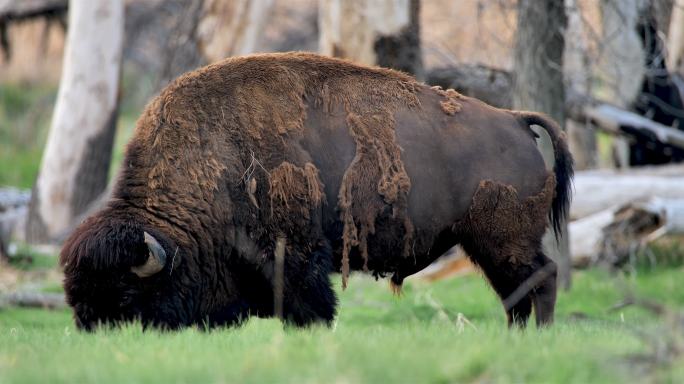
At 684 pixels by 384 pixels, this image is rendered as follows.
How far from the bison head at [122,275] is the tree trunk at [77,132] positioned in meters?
8.65

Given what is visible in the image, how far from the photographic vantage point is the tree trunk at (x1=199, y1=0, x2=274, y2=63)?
14.1 meters

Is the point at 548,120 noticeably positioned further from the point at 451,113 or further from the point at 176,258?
the point at 176,258

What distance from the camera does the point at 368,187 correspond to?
7.10 meters

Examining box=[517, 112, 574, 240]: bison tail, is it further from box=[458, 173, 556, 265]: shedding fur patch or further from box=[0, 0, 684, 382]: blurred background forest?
box=[0, 0, 684, 382]: blurred background forest

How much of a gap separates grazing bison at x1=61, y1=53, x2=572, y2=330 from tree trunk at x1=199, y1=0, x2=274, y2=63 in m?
6.92

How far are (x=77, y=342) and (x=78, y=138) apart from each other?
9986 mm

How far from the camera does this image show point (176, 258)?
672cm

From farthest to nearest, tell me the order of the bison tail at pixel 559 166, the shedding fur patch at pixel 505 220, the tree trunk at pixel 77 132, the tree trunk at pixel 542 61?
1. the tree trunk at pixel 77 132
2. the tree trunk at pixel 542 61
3. the bison tail at pixel 559 166
4. the shedding fur patch at pixel 505 220

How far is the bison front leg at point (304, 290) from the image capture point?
22.5 feet

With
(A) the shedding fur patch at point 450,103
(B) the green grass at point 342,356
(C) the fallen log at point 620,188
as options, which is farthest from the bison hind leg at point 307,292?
(C) the fallen log at point 620,188

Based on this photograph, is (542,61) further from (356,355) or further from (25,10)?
(25,10)

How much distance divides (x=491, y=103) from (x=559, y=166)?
503 cm

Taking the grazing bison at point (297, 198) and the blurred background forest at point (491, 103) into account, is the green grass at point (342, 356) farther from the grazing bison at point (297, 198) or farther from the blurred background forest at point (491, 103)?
the grazing bison at point (297, 198)

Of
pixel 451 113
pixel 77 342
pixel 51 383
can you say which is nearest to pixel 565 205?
pixel 451 113
